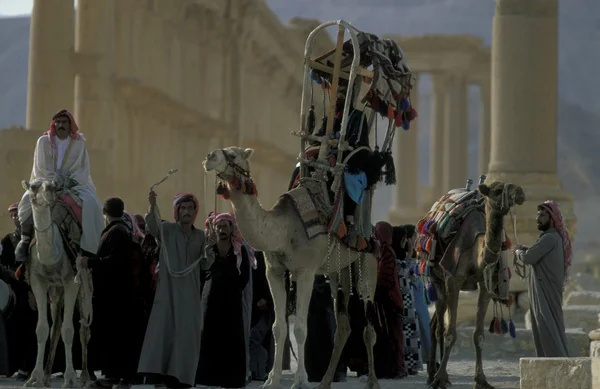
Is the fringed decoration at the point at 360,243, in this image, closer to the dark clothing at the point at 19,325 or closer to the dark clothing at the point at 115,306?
the dark clothing at the point at 115,306

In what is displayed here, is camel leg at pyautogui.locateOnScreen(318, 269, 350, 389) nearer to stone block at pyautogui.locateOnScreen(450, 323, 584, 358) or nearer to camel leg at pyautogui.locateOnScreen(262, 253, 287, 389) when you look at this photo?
camel leg at pyautogui.locateOnScreen(262, 253, 287, 389)

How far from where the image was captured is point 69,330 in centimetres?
1495

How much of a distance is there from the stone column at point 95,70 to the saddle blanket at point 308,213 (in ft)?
57.0

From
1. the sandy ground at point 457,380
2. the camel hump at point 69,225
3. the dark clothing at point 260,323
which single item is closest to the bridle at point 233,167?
the camel hump at point 69,225

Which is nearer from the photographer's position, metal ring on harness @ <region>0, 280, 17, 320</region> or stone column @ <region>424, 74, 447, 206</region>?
metal ring on harness @ <region>0, 280, 17, 320</region>

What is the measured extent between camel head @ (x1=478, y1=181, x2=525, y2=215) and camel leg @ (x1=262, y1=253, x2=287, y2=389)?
187 centimetres

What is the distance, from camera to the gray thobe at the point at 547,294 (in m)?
15.6

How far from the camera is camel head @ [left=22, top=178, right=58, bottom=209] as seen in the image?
1450cm

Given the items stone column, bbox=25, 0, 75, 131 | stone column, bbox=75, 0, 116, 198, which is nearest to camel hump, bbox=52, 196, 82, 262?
stone column, bbox=25, 0, 75, 131

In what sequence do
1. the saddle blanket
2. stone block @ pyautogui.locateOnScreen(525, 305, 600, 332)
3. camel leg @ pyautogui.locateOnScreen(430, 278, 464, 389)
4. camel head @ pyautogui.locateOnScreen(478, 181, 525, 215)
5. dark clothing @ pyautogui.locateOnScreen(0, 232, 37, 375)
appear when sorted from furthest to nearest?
stone block @ pyautogui.locateOnScreen(525, 305, 600, 332), dark clothing @ pyautogui.locateOnScreen(0, 232, 37, 375), camel leg @ pyautogui.locateOnScreen(430, 278, 464, 389), camel head @ pyautogui.locateOnScreen(478, 181, 525, 215), the saddle blanket

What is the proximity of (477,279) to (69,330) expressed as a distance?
3.66 metres

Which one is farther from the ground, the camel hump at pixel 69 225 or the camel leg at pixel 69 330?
the camel hump at pixel 69 225

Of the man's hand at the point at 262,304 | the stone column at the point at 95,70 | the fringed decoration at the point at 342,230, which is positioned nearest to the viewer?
the fringed decoration at the point at 342,230

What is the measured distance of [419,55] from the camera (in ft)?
212
